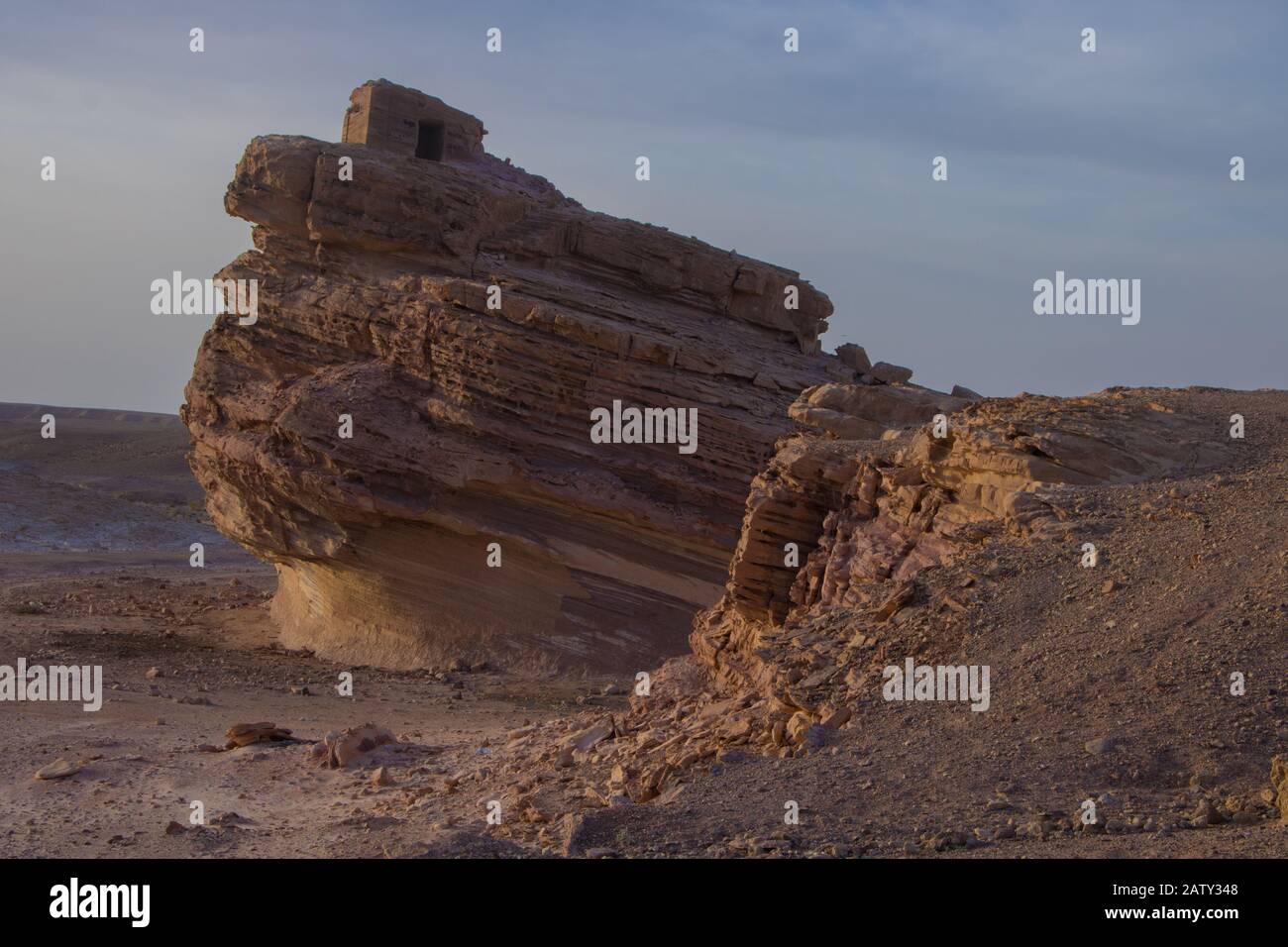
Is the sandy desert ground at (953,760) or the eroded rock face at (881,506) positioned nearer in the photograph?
the sandy desert ground at (953,760)

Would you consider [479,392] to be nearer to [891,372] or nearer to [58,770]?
[891,372]

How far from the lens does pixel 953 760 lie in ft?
29.0

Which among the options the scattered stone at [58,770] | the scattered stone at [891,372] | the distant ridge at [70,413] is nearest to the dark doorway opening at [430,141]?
the scattered stone at [891,372]

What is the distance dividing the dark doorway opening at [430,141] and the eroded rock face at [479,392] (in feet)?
0.15

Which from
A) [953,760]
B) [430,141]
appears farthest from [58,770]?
[430,141]

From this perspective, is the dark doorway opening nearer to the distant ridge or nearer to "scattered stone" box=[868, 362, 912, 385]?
"scattered stone" box=[868, 362, 912, 385]

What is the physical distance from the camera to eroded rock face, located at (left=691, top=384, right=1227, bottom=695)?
11.6 meters

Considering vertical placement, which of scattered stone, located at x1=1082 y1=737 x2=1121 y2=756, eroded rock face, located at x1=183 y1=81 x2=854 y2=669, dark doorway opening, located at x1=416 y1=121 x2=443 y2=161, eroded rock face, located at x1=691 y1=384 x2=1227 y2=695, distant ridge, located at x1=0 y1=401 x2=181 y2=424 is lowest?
scattered stone, located at x1=1082 y1=737 x2=1121 y2=756

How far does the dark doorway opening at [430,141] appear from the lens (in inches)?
960

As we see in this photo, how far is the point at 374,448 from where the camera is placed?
868 inches

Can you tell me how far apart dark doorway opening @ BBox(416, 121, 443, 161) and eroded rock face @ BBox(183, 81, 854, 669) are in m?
0.05

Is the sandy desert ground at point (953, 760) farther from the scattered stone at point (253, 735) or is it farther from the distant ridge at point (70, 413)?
the distant ridge at point (70, 413)

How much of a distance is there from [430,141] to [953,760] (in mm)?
18583

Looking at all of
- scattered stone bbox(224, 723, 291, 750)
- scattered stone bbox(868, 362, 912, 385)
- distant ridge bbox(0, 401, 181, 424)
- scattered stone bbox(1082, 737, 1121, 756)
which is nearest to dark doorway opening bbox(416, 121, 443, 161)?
scattered stone bbox(868, 362, 912, 385)
